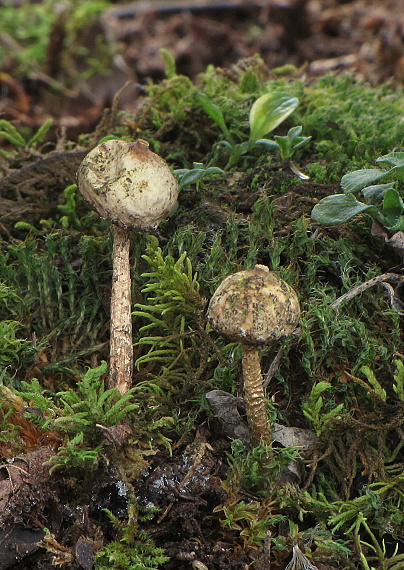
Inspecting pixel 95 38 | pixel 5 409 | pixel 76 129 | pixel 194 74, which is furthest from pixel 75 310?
pixel 95 38

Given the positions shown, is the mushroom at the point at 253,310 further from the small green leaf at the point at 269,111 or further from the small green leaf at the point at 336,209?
the small green leaf at the point at 269,111

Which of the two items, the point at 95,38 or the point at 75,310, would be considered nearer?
the point at 75,310

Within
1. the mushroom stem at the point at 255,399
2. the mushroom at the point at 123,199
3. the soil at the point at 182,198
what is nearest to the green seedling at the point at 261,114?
the soil at the point at 182,198

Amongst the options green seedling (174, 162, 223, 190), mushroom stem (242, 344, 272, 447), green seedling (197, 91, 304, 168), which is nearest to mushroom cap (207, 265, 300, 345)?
mushroom stem (242, 344, 272, 447)

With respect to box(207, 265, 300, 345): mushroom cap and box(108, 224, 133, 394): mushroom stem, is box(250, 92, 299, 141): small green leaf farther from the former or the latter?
box(207, 265, 300, 345): mushroom cap

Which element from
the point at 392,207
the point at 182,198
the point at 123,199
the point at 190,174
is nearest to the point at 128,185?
the point at 123,199

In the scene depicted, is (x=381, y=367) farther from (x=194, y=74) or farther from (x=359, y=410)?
(x=194, y=74)
